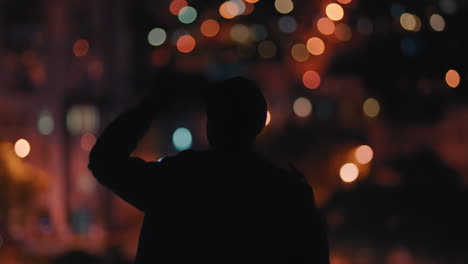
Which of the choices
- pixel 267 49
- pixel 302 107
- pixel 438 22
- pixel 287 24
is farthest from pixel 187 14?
pixel 438 22

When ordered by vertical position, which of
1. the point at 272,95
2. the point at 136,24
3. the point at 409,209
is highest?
the point at 136,24

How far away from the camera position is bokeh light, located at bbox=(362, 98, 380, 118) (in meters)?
16.8

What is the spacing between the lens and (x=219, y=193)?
7.11 ft

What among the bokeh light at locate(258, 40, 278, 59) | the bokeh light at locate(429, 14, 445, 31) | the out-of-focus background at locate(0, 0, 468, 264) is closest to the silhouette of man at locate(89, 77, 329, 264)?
the out-of-focus background at locate(0, 0, 468, 264)

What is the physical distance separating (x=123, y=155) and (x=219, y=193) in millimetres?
249

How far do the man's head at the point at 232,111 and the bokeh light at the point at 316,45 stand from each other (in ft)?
45.3

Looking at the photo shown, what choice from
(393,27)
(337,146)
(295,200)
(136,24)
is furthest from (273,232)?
(136,24)

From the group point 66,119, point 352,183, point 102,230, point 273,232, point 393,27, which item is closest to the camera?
point 273,232

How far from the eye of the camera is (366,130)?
1812 cm

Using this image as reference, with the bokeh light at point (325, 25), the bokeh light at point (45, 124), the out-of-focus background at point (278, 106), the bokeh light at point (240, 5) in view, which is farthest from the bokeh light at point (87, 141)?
the bokeh light at point (325, 25)

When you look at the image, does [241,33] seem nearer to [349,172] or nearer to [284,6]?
[284,6]

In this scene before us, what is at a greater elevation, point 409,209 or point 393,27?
point 393,27

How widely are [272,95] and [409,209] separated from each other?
469 centimetres

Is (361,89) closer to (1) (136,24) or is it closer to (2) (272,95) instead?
(2) (272,95)
